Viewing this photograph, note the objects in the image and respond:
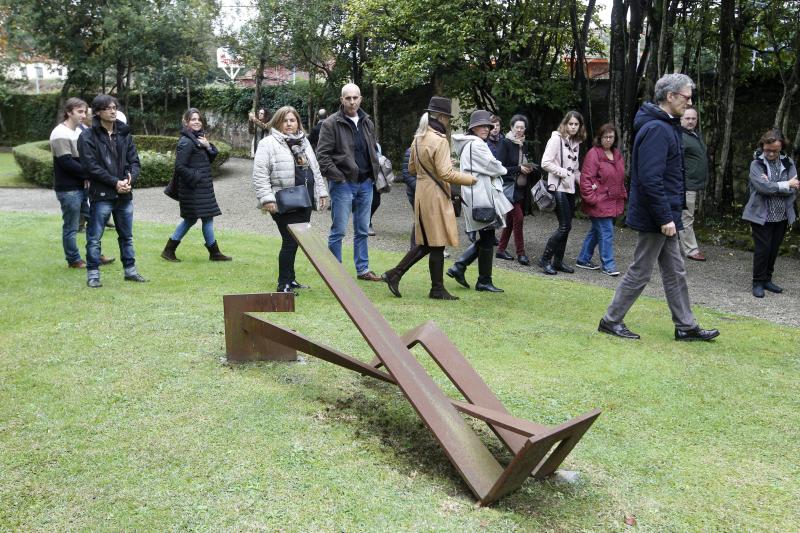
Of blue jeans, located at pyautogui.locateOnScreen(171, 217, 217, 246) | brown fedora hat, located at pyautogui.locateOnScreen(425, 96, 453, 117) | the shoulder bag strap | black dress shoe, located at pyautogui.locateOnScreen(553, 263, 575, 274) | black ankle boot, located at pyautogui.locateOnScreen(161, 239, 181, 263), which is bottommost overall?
black dress shoe, located at pyautogui.locateOnScreen(553, 263, 575, 274)

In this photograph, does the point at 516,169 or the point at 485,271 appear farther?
the point at 516,169

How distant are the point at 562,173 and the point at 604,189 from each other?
583 mm

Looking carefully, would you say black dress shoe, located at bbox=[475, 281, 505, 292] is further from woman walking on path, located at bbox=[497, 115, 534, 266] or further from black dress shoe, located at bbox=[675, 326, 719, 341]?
black dress shoe, located at bbox=[675, 326, 719, 341]

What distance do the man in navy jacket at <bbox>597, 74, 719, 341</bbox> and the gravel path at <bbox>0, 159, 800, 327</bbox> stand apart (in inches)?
42.7

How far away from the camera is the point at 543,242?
1264 cm

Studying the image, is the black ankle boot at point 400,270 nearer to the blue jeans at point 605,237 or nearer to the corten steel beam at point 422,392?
the blue jeans at point 605,237

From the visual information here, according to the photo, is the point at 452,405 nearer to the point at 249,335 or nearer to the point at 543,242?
the point at 249,335

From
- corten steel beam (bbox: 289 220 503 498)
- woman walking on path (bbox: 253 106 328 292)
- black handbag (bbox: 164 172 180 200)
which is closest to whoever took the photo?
corten steel beam (bbox: 289 220 503 498)

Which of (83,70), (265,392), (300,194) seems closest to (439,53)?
(300,194)

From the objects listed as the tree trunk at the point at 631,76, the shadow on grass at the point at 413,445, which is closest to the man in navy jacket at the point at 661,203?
the shadow on grass at the point at 413,445

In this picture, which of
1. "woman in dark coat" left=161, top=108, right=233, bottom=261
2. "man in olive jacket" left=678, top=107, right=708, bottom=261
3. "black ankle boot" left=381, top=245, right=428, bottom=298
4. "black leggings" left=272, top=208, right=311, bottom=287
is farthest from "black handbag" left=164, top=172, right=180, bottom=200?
"man in olive jacket" left=678, top=107, right=708, bottom=261

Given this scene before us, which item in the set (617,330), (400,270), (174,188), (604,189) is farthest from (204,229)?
(617,330)

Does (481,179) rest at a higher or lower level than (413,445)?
higher

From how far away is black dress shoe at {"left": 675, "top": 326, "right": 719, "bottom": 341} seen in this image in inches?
257
